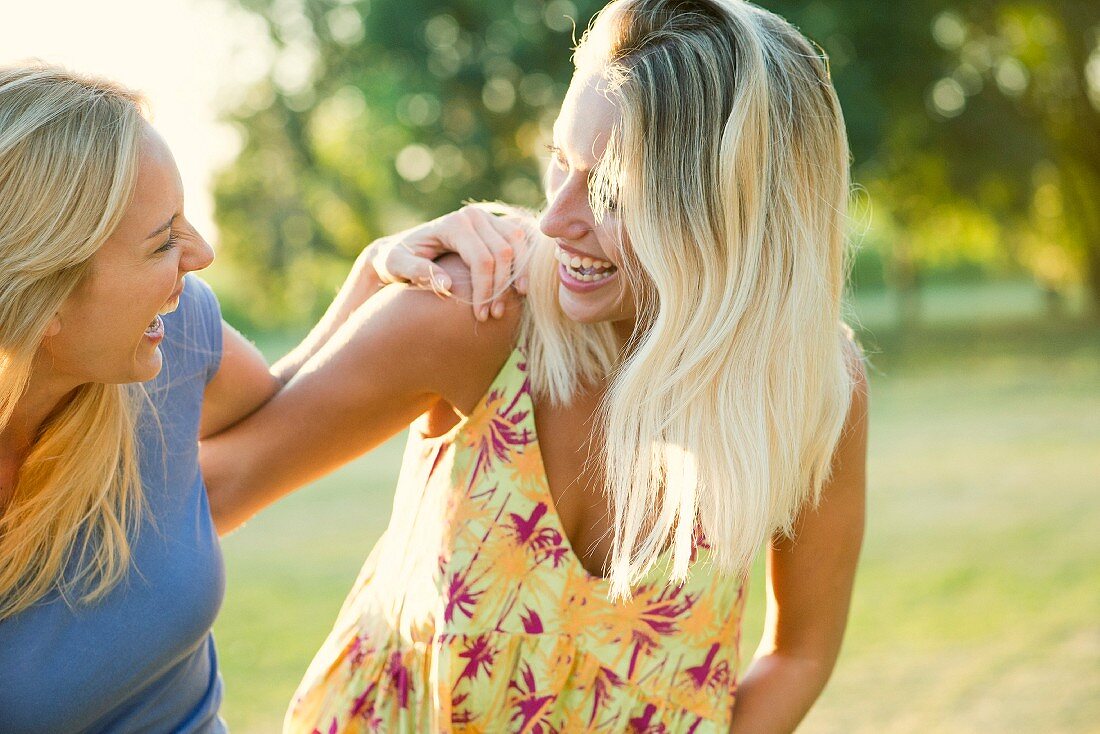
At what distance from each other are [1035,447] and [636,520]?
309 inches

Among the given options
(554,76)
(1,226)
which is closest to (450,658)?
(1,226)

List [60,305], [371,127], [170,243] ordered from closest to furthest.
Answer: [60,305]
[170,243]
[371,127]

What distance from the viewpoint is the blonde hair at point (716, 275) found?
1682 millimetres

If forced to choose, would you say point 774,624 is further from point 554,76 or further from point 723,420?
point 554,76

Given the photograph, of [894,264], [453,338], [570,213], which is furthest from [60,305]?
[894,264]

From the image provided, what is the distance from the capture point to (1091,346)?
1474 centimetres

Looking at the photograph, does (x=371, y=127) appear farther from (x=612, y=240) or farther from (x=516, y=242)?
(x=612, y=240)

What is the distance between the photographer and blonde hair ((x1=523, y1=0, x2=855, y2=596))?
1.68 m

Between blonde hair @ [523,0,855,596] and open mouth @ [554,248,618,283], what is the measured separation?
0.13ft

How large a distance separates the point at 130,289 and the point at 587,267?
2.16 ft

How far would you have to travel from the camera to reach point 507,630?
1.76m

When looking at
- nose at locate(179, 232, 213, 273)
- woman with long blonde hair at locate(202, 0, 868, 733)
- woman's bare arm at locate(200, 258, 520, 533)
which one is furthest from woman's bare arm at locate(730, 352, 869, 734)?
nose at locate(179, 232, 213, 273)

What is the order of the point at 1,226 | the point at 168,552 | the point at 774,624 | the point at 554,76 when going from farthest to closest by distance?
the point at 554,76 → the point at 774,624 → the point at 168,552 → the point at 1,226

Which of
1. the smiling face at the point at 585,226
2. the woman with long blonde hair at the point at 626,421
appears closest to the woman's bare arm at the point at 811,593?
the woman with long blonde hair at the point at 626,421
